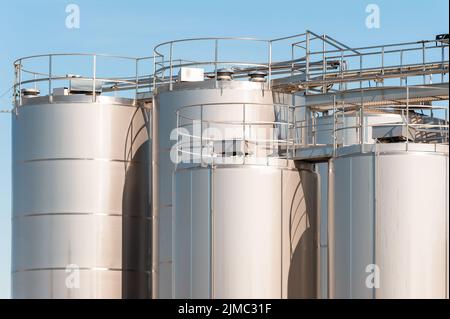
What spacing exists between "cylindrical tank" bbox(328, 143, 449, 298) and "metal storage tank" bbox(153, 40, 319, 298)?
228cm

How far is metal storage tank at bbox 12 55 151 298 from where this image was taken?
40156mm

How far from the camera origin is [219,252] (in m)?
33.8

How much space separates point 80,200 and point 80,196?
0.12m

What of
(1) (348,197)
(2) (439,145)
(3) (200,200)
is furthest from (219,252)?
(2) (439,145)

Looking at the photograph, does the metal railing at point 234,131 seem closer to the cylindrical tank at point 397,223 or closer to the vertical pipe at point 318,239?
the vertical pipe at point 318,239

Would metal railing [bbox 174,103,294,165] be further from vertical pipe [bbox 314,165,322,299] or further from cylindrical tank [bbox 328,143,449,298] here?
cylindrical tank [bbox 328,143,449,298]

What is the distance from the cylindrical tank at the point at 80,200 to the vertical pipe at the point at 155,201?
5.33 feet

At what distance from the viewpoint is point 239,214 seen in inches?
1331

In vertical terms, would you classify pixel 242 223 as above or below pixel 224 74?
below

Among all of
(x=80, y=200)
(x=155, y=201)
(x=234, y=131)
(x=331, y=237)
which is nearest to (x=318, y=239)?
(x=331, y=237)

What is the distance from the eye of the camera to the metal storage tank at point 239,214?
33.8 metres

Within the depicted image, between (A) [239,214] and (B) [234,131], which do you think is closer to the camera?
(A) [239,214]

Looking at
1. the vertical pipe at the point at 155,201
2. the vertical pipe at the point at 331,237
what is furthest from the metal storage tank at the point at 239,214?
the vertical pipe at the point at 155,201

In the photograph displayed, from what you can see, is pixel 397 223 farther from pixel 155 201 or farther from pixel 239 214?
pixel 155 201
